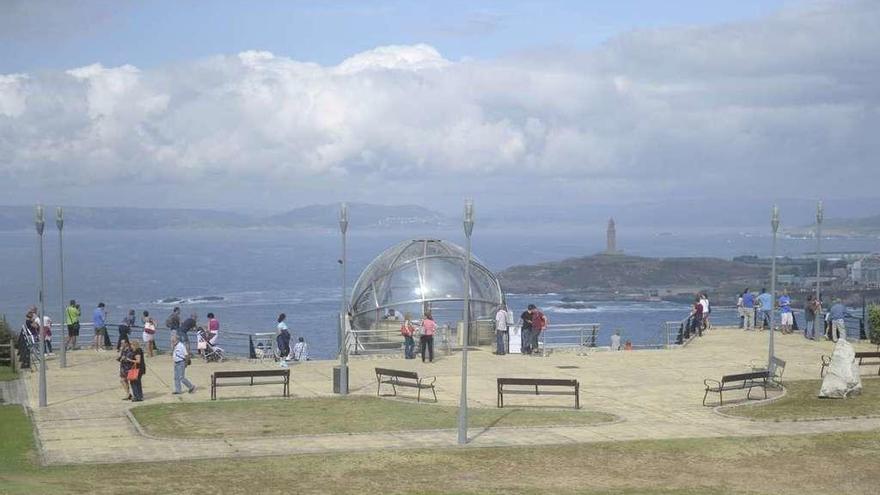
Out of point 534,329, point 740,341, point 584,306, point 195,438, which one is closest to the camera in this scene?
point 195,438

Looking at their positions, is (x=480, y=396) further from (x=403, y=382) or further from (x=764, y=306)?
(x=764, y=306)

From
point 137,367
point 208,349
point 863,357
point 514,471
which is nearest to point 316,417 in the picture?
point 137,367

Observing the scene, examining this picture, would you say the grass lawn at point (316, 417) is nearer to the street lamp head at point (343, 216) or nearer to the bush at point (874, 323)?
the street lamp head at point (343, 216)

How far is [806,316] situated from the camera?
37562 mm

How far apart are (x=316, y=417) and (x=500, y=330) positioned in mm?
12211

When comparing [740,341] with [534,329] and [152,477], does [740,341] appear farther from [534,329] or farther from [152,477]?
[152,477]

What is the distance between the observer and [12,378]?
92.4 ft

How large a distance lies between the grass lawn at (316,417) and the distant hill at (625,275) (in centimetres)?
11679

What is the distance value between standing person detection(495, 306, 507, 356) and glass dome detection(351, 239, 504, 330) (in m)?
3.69

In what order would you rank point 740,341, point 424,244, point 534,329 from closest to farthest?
point 534,329, point 740,341, point 424,244

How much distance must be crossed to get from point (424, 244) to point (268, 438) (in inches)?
785

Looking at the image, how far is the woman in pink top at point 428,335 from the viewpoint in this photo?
31703 mm

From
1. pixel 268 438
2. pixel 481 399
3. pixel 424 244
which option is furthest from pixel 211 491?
pixel 424 244

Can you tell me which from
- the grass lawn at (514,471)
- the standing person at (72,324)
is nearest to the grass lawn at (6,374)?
the standing person at (72,324)
